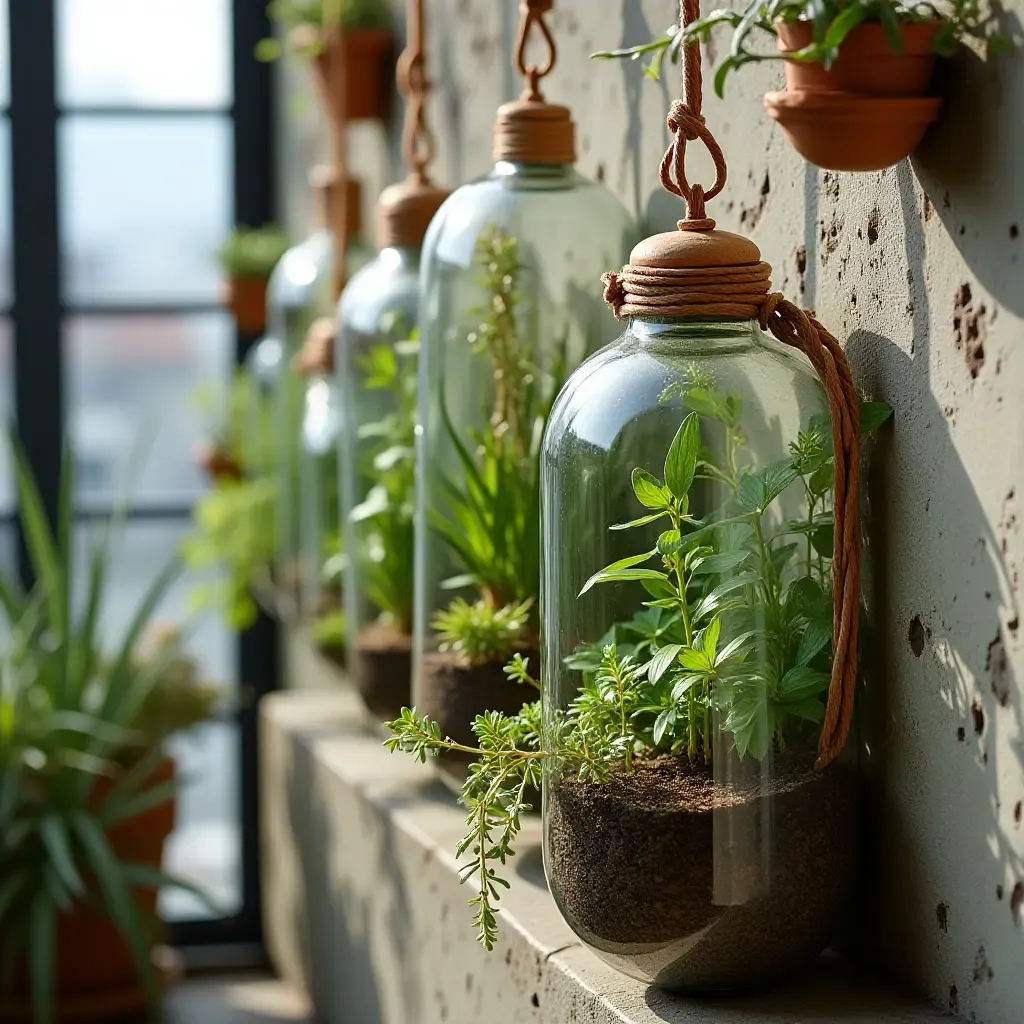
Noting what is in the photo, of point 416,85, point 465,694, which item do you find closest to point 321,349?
point 416,85

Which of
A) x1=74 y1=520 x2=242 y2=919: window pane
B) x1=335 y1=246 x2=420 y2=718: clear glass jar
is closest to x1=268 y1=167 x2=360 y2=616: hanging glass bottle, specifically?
x1=335 y1=246 x2=420 y2=718: clear glass jar

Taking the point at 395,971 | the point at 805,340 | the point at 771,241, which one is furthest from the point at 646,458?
Result: the point at 395,971

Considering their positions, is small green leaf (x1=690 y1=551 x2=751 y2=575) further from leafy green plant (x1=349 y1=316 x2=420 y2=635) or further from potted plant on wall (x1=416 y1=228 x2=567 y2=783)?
leafy green plant (x1=349 y1=316 x2=420 y2=635)

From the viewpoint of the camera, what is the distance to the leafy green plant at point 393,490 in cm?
153

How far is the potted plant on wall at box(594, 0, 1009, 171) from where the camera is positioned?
772 millimetres

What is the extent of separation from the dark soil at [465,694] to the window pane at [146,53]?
5.80ft

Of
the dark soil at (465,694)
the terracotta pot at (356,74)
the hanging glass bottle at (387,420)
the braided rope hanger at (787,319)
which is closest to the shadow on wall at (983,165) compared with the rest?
the braided rope hanger at (787,319)

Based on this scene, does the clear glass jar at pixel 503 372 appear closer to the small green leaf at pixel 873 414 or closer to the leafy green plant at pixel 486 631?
the leafy green plant at pixel 486 631

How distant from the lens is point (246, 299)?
2.48 meters

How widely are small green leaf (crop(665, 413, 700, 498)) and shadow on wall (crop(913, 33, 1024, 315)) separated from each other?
176 mm

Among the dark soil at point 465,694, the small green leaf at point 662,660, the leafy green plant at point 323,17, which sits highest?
the leafy green plant at point 323,17

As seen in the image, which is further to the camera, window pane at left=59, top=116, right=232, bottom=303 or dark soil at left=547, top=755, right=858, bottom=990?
window pane at left=59, top=116, right=232, bottom=303

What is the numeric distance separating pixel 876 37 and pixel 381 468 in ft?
2.75

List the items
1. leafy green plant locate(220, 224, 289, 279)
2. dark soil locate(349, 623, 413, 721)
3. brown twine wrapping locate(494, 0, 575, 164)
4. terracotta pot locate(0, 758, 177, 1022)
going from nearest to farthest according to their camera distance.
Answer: brown twine wrapping locate(494, 0, 575, 164) → dark soil locate(349, 623, 413, 721) → terracotta pot locate(0, 758, 177, 1022) → leafy green plant locate(220, 224, 289, 279)
